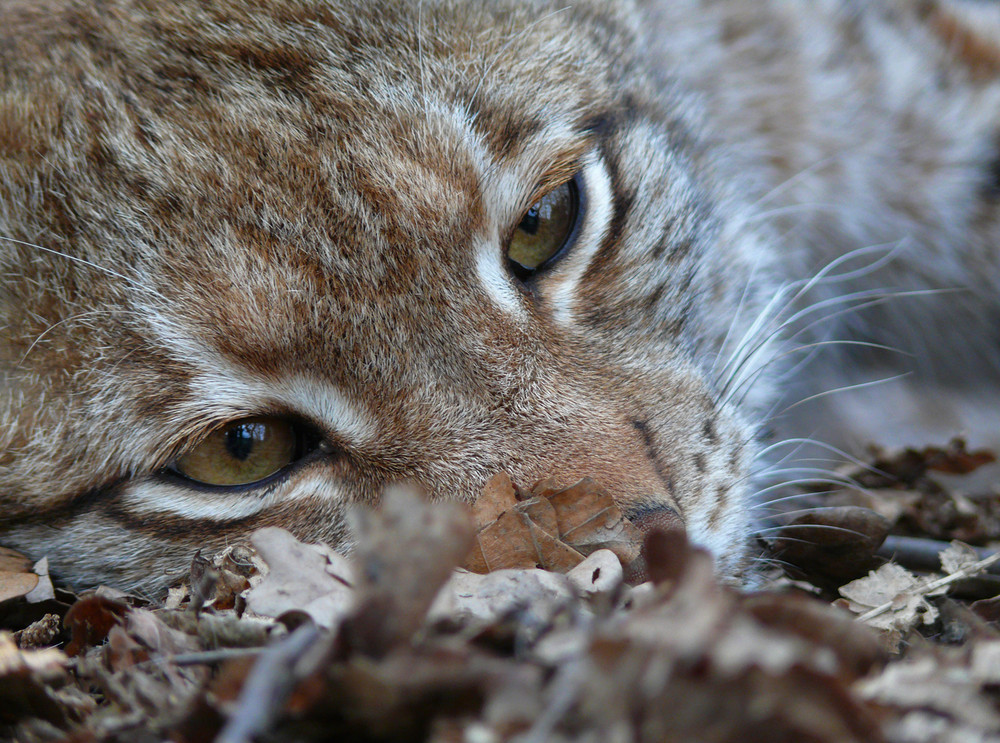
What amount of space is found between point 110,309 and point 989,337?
3.55 m

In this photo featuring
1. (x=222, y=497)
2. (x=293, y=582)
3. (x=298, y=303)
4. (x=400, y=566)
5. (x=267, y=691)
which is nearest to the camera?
(x=267, y=691)

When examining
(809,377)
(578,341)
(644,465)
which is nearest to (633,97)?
(578,341)

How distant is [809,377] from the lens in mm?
3881

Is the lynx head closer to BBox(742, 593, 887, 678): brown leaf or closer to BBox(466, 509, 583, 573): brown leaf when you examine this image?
BBox(466, 509, 583, 573): brown leaf

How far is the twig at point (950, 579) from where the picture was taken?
5.79 feet

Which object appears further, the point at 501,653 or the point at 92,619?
the point at 92,619

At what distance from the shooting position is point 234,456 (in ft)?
7.11

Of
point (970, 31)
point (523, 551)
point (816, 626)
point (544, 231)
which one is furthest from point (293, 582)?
point (970, 31)

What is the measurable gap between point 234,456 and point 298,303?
45cm

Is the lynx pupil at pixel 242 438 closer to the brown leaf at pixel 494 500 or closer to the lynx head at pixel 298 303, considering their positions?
the lynx head at pixel 298 303

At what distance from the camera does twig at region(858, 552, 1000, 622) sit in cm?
177

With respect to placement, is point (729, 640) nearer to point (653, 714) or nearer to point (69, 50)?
point (653, 714)

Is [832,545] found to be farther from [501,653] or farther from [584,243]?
[501,653]

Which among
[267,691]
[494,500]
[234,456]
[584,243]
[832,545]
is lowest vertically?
[267,691]
